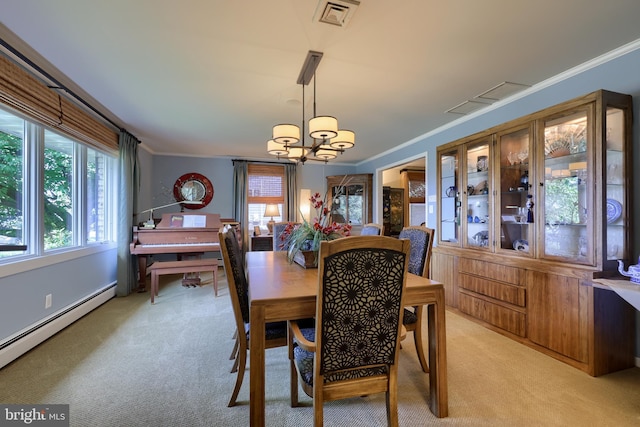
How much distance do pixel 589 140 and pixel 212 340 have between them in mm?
3466

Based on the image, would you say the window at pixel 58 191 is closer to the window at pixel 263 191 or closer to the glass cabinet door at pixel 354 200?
the window at pixel 263 191

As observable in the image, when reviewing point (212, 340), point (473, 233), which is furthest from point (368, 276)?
point (473, 233)

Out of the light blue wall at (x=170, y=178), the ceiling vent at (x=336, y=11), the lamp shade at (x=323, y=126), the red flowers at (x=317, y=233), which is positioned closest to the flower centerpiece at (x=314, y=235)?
the red flowers at (x=317, y=233)

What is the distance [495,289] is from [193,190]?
17.6 feet

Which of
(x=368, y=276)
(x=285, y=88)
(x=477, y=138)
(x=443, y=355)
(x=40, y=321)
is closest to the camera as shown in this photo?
(x=368, y=276)

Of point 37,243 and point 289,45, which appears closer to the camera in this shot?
point 289,45

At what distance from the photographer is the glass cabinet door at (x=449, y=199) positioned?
3.37 metres

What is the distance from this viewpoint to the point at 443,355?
5.27ft

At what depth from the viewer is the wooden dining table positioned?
1326mm

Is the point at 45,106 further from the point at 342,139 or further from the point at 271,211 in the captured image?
the point at 271,211

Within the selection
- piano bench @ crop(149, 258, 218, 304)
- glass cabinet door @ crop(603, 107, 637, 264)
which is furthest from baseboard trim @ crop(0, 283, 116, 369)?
glass cabinet door @ crop(603, 107, 637, 264)

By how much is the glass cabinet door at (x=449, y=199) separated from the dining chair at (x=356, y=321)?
241 cm

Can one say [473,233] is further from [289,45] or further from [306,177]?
[306,177]

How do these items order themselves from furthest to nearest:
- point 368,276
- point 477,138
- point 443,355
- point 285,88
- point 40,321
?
point 477,138
point 285,88
point 40,321
point 443,355
point 368,276
